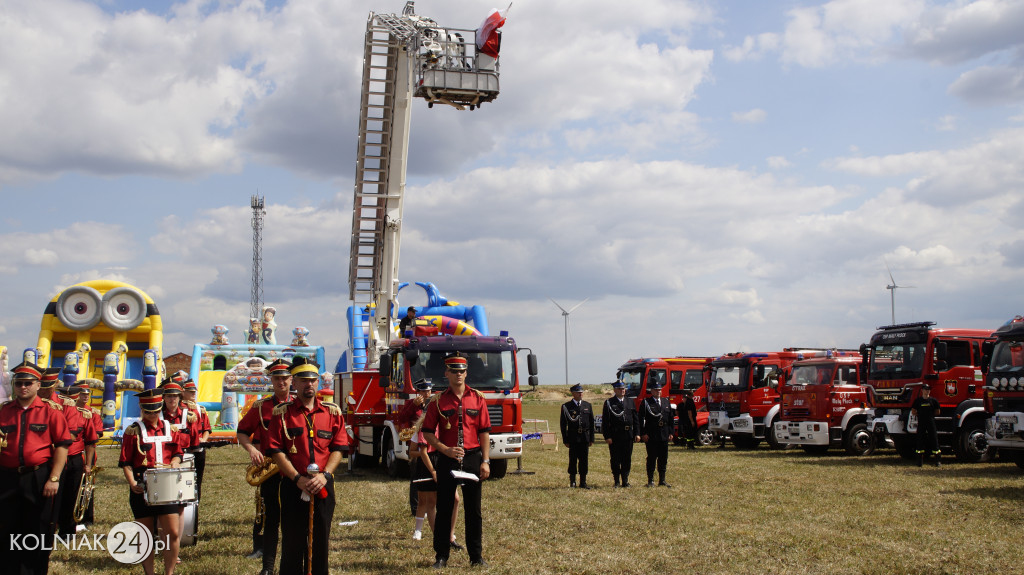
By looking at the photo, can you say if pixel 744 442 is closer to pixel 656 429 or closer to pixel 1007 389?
pixel 1007 389

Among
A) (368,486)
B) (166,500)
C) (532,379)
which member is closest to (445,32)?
(532,379)

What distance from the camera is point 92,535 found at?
33.0 ft

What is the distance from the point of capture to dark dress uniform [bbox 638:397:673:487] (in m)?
14.4

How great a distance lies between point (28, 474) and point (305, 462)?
7.72 ft

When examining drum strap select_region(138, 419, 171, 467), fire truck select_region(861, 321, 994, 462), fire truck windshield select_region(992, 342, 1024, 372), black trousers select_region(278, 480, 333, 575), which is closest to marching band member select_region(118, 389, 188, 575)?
drum strap select_region(138, 419, 171, 467)

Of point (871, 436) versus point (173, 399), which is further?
point (871, 436)

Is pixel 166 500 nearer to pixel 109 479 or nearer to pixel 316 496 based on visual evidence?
pixel 316 496

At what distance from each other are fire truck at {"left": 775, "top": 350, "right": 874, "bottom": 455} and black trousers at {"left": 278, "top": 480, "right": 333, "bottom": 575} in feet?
53.2

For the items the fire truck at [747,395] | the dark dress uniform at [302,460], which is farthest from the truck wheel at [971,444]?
the dark dress uniform at [302,460]

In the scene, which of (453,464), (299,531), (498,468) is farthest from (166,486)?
(498,468)

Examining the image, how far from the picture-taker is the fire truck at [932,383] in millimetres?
17484

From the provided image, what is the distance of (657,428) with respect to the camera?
14.4m

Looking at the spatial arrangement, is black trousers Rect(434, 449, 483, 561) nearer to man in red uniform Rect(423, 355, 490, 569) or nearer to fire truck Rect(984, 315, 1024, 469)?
man in red uniform Rect(423, 355, 490, 569)

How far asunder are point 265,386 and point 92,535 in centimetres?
1351
